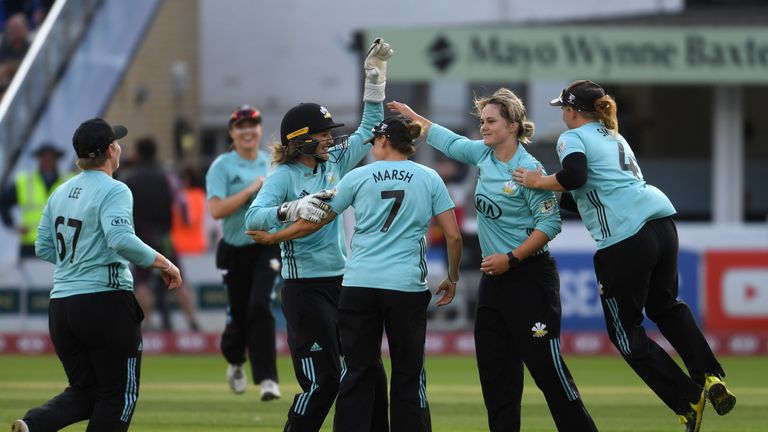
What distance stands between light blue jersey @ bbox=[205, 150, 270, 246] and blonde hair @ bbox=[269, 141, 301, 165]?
8.83 ft

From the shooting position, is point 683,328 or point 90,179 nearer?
point 90,179

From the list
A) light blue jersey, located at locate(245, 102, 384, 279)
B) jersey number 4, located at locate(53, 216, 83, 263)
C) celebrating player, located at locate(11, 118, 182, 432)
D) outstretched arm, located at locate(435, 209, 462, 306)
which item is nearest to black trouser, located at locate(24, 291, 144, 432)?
celebrating player, located at locate(11, 118, 182, 432)

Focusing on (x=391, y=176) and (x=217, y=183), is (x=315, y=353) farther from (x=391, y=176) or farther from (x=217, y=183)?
(x=217, y=183)

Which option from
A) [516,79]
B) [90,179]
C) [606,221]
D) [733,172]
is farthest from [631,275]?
[733,172]

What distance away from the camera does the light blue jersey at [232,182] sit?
1162 cm

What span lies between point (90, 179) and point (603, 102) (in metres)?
3.10

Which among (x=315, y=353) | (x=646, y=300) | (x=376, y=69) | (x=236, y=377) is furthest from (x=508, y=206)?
(x=236, y=377)

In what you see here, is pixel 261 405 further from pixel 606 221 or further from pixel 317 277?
pixel 606 221

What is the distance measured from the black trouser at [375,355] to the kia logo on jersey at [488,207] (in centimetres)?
69

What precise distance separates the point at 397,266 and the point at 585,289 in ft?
34.1

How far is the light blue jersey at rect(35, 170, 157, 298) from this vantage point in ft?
27.1

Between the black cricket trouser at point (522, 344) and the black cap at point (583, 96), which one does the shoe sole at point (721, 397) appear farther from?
the black cap at point (583, 96)

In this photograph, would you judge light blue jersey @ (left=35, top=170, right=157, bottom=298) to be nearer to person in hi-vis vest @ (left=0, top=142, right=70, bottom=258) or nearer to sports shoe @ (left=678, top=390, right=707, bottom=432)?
sports shoe @ (left=678, top=390, right=707, bottom=432)

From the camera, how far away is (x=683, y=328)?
9.03 m
